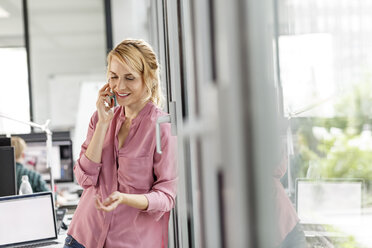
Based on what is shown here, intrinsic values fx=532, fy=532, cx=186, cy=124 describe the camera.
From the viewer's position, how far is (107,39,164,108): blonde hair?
5.49 feet

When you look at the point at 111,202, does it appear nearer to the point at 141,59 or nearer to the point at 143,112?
the point at 143,112

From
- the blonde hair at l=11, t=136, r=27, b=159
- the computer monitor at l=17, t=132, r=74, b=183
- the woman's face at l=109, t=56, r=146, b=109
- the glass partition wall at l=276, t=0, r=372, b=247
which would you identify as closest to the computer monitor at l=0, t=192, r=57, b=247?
the woman's face at l=109, t=56, r=146, b=109

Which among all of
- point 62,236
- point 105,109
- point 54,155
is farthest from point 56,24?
point 105,109

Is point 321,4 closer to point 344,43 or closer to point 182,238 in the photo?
point 344,43

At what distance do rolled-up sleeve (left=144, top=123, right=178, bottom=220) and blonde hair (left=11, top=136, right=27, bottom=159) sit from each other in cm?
169

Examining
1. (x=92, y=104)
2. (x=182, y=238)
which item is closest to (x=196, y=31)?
(x=182, y=238)

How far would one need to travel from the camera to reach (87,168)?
1.62 metres

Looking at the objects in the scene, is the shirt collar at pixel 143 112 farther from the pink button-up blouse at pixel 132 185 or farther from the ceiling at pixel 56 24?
the ceiling at pixel 56 24

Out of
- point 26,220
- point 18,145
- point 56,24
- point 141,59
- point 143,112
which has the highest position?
point 56,24


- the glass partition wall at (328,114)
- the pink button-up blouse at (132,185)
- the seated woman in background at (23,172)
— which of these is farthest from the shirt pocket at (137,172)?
the seated woman in background at (23,172)

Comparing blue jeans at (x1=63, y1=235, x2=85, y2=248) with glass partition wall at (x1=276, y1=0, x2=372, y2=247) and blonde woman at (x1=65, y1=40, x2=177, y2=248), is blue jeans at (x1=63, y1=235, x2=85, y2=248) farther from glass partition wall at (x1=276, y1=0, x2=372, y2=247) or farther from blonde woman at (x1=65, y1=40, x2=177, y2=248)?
Result: glass partition wall at (x1=276, y1=0, x2=372, y2=247)

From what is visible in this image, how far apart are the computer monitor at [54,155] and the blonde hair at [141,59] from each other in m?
1.69

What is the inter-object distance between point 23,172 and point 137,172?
1.57 metres

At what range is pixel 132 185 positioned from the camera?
1.61 meters
